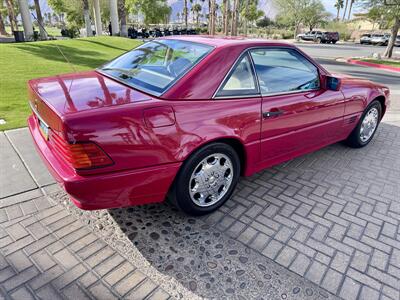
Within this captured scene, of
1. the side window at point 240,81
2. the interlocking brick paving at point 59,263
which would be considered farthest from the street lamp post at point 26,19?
the side window at point 240,81

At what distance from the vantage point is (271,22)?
6581 cm

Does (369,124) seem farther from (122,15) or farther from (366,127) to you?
(122,15)

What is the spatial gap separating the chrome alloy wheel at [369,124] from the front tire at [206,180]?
2669 millimetres

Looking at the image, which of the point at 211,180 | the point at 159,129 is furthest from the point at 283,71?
the point at 159,129

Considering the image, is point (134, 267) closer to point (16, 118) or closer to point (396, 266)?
point (396, 266)

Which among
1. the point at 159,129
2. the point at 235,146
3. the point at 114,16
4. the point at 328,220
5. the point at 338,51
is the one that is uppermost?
the point at 114,16

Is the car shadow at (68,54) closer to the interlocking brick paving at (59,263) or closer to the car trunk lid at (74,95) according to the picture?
the car trunk lid at (74,95)

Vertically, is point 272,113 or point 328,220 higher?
point 272,113

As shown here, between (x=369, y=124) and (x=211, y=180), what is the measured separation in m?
3.19

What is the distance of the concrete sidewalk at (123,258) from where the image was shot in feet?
6.75

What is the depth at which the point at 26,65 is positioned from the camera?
9.03 metres

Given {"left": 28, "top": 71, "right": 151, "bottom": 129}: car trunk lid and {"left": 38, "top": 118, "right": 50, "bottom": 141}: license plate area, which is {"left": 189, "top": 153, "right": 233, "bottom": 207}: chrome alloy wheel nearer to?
{"left": 28, "top": 71, "right": 151, "bottom": 129}: car trunk lid

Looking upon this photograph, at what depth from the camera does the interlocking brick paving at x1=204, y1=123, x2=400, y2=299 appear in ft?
7.52

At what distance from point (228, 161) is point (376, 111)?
3172mm
